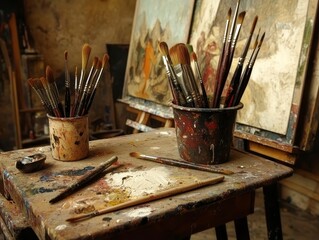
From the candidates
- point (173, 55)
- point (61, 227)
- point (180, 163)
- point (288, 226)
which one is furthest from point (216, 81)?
point (288, 226)

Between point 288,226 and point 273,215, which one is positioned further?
point 288,226

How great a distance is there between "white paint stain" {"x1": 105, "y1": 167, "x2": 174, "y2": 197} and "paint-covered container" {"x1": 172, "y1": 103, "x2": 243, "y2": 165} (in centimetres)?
13

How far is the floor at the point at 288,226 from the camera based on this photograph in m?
2.12

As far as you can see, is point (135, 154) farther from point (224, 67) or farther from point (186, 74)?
point (224, 67)

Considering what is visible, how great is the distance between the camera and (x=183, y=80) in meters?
1.13

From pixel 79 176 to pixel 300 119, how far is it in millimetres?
1002

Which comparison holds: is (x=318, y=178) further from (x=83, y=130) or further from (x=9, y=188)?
(x=9, y=188)

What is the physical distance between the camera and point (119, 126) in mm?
3621

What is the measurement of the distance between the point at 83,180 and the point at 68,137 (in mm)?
223

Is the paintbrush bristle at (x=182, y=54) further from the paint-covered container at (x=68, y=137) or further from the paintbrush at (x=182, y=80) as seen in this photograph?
the paint-covered container at (x=68, y=137)

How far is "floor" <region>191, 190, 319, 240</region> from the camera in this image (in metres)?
2.12

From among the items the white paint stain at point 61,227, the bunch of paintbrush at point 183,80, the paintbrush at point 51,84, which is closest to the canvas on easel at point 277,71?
the bunch of paintbrush at point 183,80

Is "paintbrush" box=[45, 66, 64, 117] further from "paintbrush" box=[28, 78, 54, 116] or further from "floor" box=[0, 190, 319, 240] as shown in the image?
"floor" box=[0, 190, 319, 240]

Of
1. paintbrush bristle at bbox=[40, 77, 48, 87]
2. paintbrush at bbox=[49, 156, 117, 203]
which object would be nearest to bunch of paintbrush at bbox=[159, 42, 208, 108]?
paintbrush at bbox=[49, 156, 117, 203]
